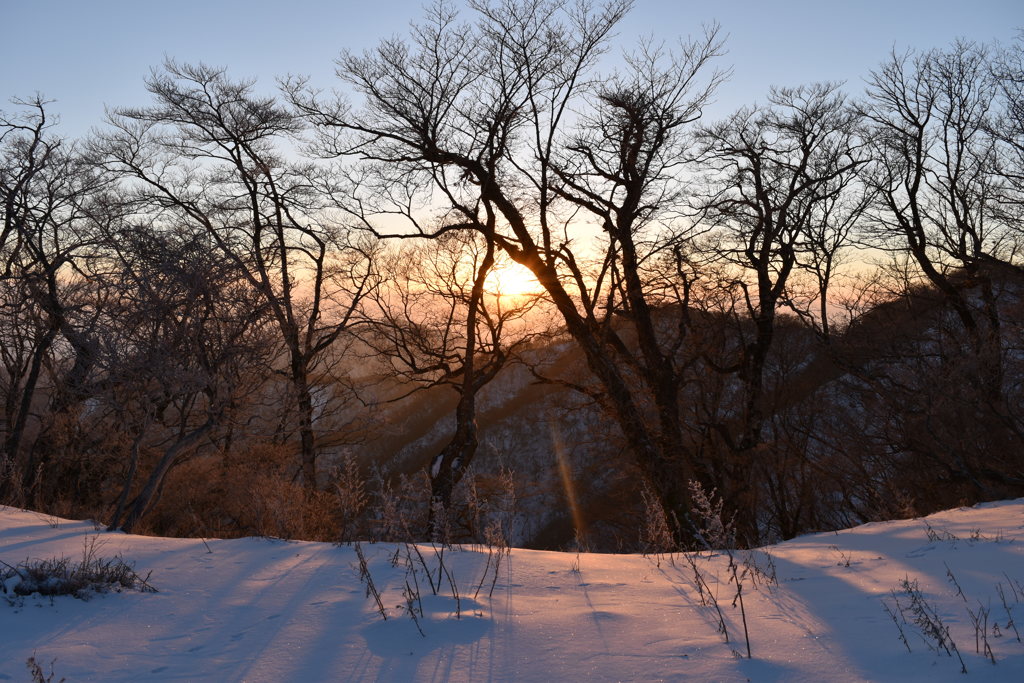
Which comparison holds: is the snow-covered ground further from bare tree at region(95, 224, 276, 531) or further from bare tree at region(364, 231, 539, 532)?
bare tree at region(364, 231, 539, 532)

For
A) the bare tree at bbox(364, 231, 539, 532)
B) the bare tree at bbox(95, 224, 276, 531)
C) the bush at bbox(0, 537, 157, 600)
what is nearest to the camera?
the bush at bbox(0, 537, 157, 600)

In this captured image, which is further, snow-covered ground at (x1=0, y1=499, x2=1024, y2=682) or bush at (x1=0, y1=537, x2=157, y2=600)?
bush at (x1=0, y1=537, x2=157, y2=600)

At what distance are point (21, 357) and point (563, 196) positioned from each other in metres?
12.9

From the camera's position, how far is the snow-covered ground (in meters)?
3.24

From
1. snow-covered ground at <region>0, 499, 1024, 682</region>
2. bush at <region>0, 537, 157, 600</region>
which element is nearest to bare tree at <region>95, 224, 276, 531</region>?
snow-covered ground at <region>0, 499, 1024, 682</region>

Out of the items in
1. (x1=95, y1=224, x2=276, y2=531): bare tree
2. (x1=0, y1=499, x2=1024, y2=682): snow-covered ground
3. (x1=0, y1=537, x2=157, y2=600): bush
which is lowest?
(x1=0, y1=499, x2=1024, y2=682): snow-covered ground

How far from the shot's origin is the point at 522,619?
4094mm

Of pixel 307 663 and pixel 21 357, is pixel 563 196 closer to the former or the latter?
pixel 307 663

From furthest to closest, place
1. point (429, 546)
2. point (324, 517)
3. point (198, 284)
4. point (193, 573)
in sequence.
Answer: point (324, 517), point (198, 284), point (429, 546), point (193, 573)

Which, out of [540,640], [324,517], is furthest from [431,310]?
[540,640]

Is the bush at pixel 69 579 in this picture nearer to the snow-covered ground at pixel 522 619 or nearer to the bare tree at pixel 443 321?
the snow-covered ground at pixel 522 619

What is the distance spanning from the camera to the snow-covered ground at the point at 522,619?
3244mm

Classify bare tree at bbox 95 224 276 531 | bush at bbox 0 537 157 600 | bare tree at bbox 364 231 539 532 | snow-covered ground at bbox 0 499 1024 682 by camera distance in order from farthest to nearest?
bare tree at bbox 364 231 539 532, bare tree at bbox 95 224 276 531, bush at bbox 0 537 157 600, snow-covered ground at bbox 0 499 1024 682

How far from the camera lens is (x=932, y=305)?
20.8 metres
